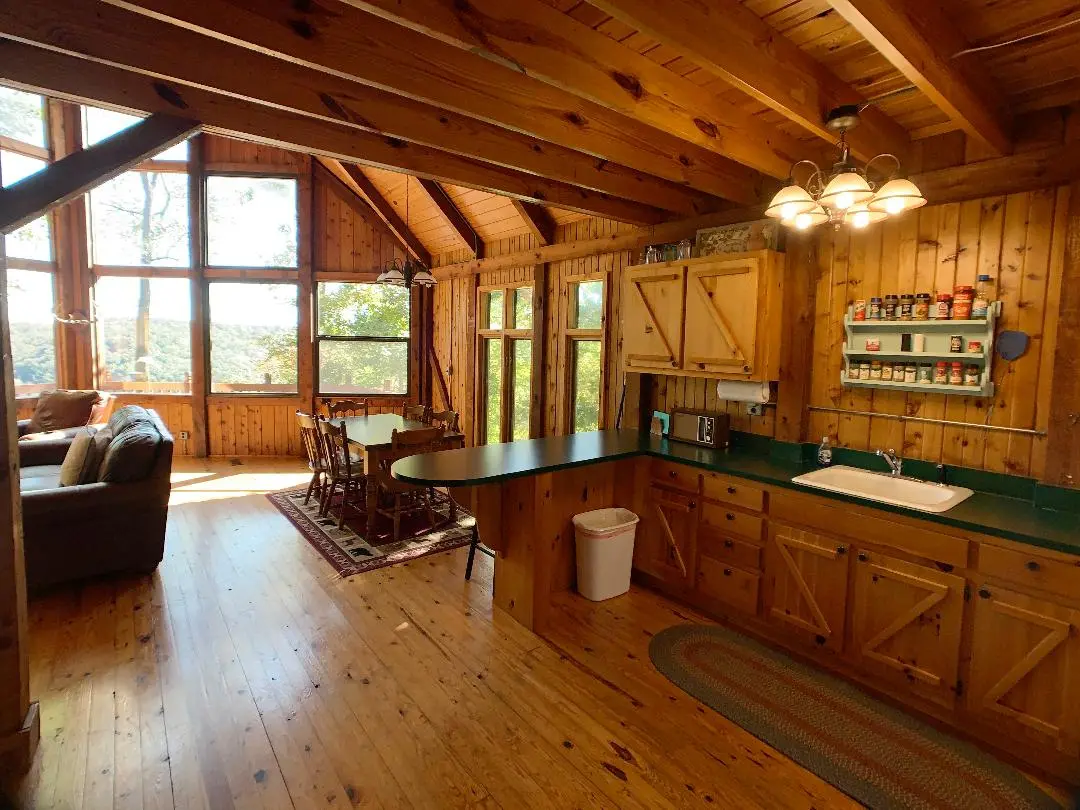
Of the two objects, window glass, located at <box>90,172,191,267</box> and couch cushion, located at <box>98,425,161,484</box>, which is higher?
window glass, located at <box>90,172,191,267</box>

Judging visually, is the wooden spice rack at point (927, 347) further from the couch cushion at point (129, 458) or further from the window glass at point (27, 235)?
the window glass at point (27, 235)

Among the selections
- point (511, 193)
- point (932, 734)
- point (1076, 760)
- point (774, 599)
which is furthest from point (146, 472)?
point (1076, 760)

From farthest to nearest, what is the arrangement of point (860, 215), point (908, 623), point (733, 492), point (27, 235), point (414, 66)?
1. point (27, 235)
2. point (733, 492)
3. point (908, 623)
4. point (860, 215)
5. point (414, 66)

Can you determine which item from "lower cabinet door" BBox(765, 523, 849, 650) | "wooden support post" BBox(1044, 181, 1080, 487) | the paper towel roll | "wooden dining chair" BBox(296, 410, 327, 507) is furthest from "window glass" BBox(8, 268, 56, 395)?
"wooden support post" BBox(1044, 181, 1080, 487)

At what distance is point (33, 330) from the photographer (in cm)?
626

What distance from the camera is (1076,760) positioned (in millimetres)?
2010

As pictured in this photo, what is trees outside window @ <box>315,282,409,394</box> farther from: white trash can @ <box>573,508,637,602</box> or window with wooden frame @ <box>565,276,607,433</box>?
white trash can @ <box>573,508,637,602</box>

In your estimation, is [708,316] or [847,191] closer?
[847,191]

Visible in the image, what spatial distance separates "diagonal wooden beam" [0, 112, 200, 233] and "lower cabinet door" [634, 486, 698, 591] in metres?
3.08

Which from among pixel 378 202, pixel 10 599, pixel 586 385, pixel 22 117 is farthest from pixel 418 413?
pixel 22 117

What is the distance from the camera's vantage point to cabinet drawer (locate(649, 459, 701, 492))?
3.22 m

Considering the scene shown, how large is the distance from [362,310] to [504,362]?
8.32 feet

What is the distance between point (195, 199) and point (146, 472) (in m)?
4.94

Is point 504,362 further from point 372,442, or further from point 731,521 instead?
point 731,521
